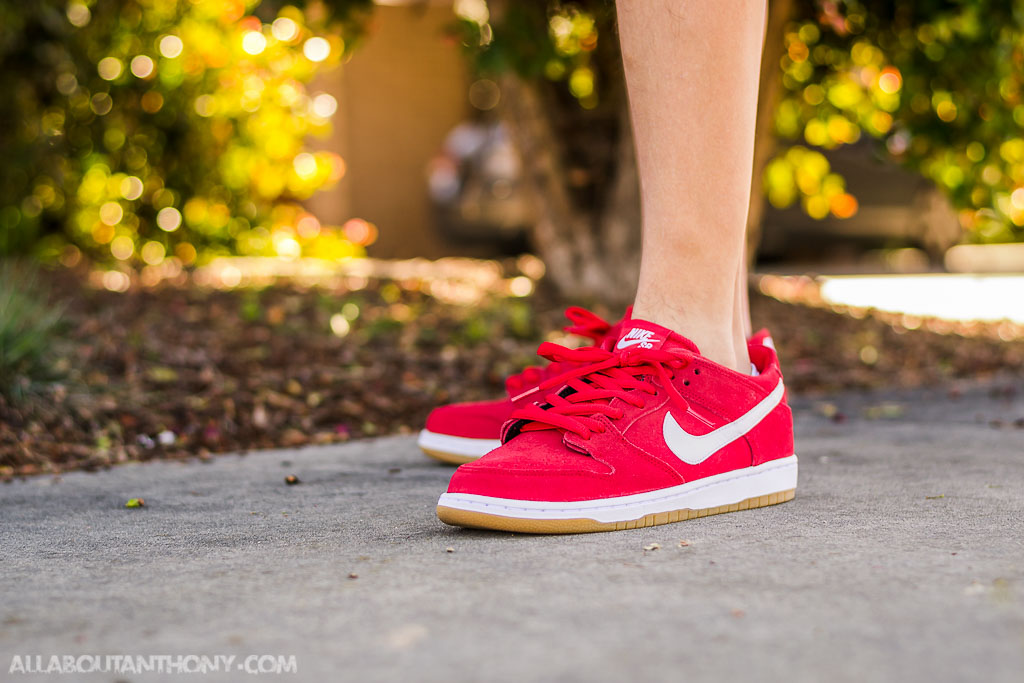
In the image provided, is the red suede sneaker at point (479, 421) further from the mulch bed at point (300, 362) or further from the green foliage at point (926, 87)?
the green foliage at point (926, 87)

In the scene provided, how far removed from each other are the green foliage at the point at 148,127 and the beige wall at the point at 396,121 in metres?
3.22

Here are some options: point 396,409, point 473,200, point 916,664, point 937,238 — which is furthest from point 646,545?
point 937,238

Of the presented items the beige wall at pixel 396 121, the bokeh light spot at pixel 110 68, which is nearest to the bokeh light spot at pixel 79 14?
the bokeh light spot at pixel 110 68

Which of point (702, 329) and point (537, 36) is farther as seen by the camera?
point (537, 36)

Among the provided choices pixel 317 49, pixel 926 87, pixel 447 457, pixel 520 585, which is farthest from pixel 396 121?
pixel 520 585

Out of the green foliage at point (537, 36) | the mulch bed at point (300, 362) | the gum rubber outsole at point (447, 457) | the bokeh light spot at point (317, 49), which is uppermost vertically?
the bokeh light spot at point (317, 49)

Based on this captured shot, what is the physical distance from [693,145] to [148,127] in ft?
15.8

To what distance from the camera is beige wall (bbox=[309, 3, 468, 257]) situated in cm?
966

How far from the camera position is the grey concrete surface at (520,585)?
96 cm

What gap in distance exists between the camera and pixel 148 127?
18.9 ft

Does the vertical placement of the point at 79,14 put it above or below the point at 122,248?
above

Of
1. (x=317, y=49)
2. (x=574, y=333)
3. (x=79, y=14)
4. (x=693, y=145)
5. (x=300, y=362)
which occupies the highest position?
(x=79, y=14)

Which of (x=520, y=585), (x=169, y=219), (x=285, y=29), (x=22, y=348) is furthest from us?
(x=169, y=219)

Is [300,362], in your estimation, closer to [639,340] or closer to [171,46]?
[639,340]
